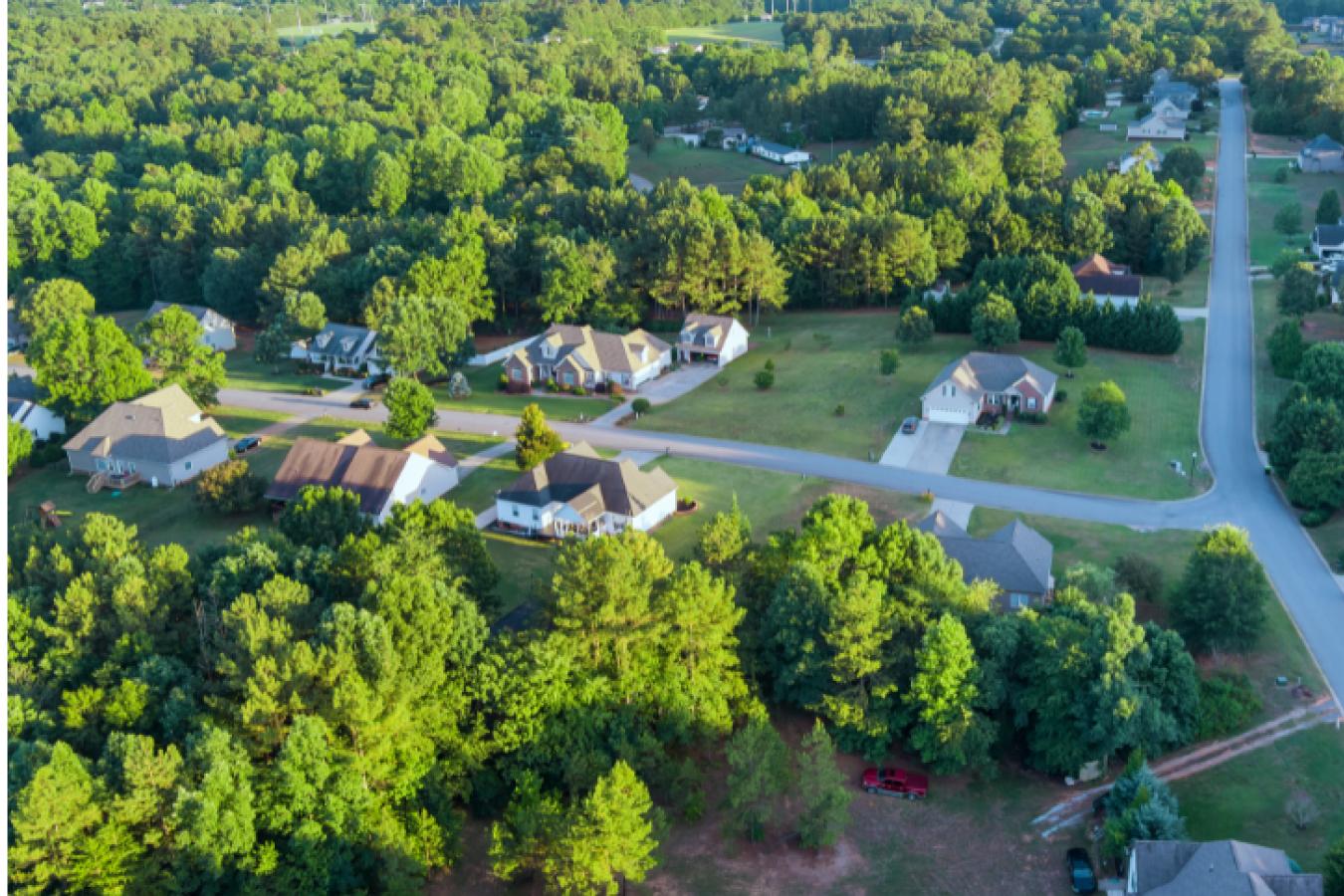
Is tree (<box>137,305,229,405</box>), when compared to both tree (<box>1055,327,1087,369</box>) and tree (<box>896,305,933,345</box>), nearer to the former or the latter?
tree (<box>896,305,933,345</box>)

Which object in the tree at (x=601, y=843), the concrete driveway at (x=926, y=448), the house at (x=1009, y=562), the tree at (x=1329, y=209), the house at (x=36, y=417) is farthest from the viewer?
the tree at (x=1329, y=209)

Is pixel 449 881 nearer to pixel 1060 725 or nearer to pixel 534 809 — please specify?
pixel 534 809

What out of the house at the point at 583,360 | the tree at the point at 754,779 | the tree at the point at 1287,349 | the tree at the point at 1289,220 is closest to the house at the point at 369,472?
the house at the point at 583,360

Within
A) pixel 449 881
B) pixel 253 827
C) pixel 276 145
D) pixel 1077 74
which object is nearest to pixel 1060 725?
pixel 449 881

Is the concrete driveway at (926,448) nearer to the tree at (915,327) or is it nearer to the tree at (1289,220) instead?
the tree at (915,327)

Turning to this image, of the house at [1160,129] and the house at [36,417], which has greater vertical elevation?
the house at [1160,129]

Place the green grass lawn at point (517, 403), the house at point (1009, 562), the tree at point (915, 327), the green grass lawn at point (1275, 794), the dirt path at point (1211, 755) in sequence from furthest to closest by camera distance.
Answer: the tree at point (915, 327)
the green grass lawn at point (517, 403)
the house at point (1009, 562)
the dirt path at point (1211, 755)
the green grass lawn at point (1275, 794)
